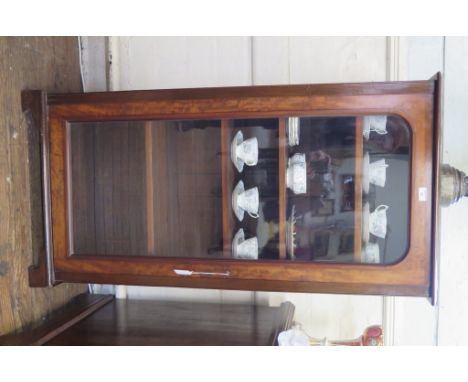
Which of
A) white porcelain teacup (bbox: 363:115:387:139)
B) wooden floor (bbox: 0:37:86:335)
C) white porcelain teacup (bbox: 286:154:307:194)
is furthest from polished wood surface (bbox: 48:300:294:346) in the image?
white porcelain teacup (bbox: 363:115:387:139)

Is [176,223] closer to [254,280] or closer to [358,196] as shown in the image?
[254,280]

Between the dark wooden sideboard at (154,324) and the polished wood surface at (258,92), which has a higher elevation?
the polished wood surface at (258,92)

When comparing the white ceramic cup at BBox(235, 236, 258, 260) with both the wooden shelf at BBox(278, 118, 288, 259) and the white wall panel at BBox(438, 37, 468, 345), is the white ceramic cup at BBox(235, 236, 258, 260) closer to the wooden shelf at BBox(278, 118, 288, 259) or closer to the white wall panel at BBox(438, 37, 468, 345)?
the wooden shelf at BBox(278, 118, 288, 259)

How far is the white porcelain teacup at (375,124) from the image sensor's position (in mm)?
700

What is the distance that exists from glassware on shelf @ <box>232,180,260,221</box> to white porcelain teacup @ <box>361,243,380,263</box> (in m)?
0.20

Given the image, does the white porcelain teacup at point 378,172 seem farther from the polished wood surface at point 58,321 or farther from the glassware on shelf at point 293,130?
the polished wood surface at point 58,321

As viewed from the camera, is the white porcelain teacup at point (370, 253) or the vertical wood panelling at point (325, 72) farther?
the vertical wood panelling at point (325, 72)

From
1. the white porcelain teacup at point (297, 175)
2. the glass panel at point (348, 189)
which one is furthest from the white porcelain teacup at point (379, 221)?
the white porcelain teacup at point (297, 175)

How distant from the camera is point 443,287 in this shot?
3.04ft

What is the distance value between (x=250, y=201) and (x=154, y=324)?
36cm

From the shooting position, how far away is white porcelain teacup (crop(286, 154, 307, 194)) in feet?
2.49

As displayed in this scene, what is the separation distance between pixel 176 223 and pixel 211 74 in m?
0.41
